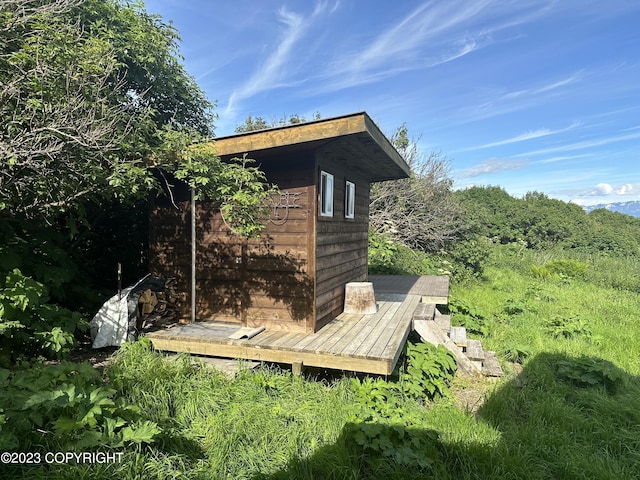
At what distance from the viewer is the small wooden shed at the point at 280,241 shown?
450 centimetres

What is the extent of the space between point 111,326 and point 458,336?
4831mm

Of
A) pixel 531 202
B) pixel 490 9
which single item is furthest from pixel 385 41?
pixel 531 202

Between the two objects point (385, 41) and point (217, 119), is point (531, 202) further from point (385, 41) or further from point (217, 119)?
point (217, 119)

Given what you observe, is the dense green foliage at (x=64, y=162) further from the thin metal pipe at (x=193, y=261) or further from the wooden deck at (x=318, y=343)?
the wooden deck at (x=318, y=343)

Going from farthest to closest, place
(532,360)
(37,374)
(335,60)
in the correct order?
(335,60) → (532,360) → (37,374)

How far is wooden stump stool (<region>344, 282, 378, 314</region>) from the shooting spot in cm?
582

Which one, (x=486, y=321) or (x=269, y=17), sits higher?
(x=269, y=17)

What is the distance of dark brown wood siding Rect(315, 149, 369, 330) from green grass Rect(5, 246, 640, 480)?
1.30 metres

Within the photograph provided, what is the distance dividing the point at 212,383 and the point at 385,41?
10.8 m

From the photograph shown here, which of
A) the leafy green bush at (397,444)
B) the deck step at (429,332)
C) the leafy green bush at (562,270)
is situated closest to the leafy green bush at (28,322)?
the leafy green bush at (397,444)

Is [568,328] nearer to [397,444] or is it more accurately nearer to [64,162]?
[397,444]

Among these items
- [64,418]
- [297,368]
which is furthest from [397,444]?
[64,418]

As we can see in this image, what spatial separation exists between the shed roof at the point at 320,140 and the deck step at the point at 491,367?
10.8 feet

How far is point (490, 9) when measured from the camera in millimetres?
8852
